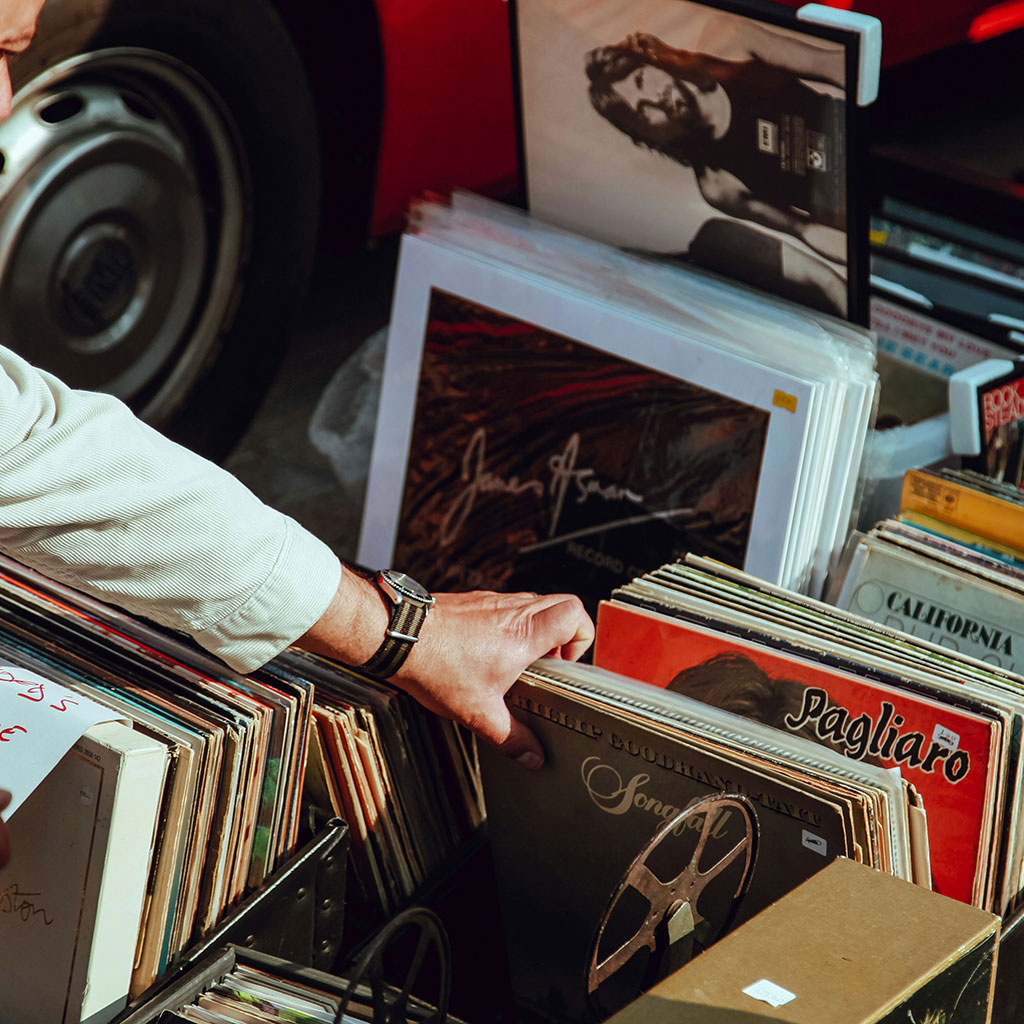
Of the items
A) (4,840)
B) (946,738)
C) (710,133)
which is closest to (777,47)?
(710,133)

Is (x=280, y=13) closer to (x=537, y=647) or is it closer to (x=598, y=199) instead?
(x=598, y=199)

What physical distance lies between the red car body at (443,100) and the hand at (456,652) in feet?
3.91

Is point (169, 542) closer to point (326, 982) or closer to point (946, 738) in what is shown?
point (326, 982)

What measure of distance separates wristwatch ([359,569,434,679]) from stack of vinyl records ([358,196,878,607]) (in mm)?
646

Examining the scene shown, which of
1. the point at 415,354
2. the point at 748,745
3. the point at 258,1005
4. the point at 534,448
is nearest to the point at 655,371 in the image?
the point at 534,448

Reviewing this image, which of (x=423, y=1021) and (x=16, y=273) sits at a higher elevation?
(x=16, y=273)

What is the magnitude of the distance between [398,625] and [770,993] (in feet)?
1.75

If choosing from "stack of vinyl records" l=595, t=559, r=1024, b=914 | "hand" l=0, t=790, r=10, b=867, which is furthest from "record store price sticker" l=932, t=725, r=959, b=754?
"hand" l=0, t=790, r=10, b=867

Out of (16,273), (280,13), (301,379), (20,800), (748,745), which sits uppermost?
(280,13)

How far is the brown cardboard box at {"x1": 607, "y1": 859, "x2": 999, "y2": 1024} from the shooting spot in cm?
90

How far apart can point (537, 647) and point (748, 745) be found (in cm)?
25

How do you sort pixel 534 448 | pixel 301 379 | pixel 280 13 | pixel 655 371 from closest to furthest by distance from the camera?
pixel 655 371 < pixel 534 448 < pixel 280 13 < pixel 301 379

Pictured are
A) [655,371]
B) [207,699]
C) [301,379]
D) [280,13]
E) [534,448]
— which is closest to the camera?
[207,699]

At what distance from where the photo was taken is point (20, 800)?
104 cm
